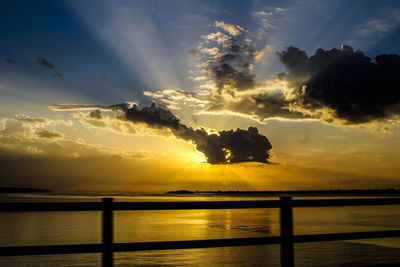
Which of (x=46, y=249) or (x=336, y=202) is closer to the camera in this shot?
(x=46, y=249)

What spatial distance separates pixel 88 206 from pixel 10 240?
11156 millimetres

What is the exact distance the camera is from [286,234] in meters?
5.96

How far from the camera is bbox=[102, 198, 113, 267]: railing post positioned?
16.6ft

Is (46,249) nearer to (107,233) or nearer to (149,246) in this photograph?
(107,233)

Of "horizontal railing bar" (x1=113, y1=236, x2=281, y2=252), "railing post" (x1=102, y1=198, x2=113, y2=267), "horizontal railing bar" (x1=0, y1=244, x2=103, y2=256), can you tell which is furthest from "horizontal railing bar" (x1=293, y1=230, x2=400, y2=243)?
"horizontal railing bar" (x1=0, y1=244, x2=103, y2=256)

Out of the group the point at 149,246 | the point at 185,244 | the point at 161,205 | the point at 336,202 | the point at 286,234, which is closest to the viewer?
the point at 149,246

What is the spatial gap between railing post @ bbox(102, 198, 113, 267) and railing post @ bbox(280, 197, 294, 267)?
102 inches

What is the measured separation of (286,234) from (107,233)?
2721mm

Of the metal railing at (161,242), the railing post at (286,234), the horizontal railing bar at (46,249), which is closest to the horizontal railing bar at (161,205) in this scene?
the metal railing at (161,242)

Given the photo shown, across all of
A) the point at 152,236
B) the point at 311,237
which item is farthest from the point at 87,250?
the point at 152,236

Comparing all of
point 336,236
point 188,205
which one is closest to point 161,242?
point 188,205

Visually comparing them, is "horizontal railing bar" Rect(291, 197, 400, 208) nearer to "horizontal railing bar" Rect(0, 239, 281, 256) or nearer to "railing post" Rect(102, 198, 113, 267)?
"horizontal railing bar" Rect(0, 239, 281, 256)

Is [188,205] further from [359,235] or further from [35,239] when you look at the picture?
[35,239]

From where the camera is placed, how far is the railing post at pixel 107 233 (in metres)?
5.06
